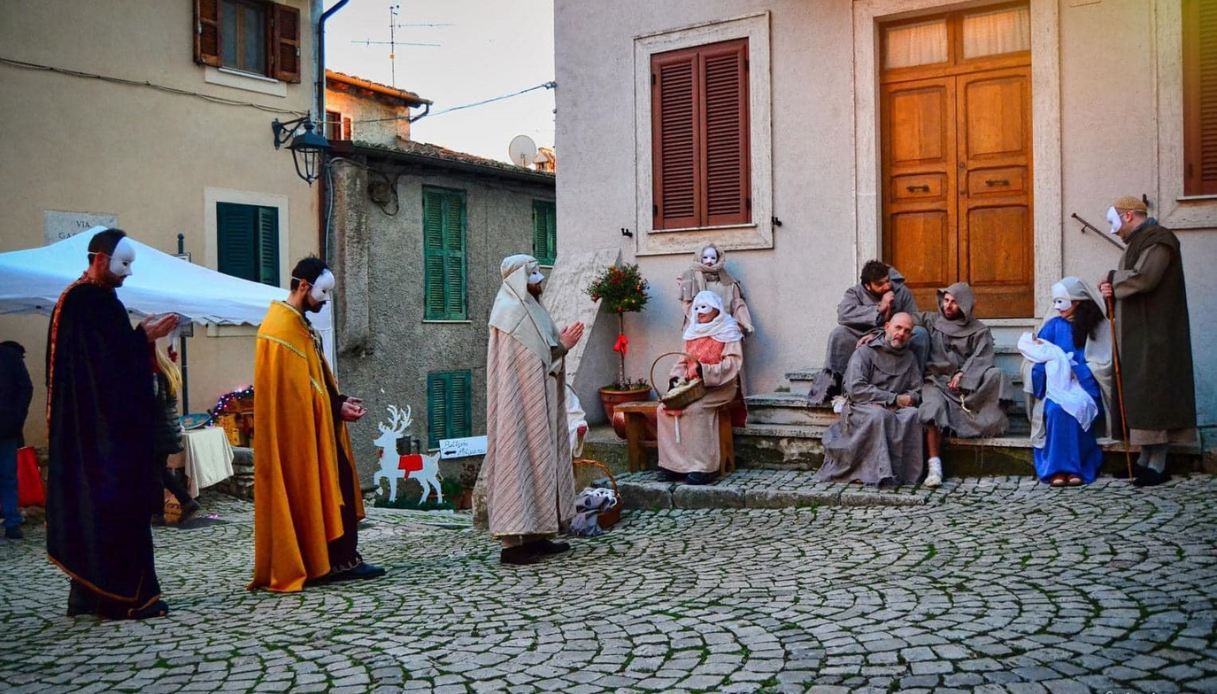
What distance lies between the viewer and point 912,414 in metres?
7.77

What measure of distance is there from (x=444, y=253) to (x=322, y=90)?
3720mm

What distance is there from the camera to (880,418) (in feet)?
25.5

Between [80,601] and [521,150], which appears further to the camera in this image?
[521,150]

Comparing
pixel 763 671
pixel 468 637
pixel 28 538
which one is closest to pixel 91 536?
pixel 468 637

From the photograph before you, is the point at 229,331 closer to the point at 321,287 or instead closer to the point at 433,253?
the point at 433,253

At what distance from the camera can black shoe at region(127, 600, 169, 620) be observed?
5445 mm

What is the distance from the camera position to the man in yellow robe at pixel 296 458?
19.6ft

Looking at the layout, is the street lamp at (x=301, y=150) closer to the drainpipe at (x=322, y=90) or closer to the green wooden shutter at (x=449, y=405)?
the drainpipe at (x=322, y=90)

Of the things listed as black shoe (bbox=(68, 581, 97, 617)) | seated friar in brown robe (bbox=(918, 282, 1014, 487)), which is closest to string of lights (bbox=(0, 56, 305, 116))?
black shoe (bbox=(68, 581, 97, 617))

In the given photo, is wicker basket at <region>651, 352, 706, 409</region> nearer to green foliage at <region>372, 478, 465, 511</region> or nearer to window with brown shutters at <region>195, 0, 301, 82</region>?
green foliage at <region>372, 478, 465, 511</region>

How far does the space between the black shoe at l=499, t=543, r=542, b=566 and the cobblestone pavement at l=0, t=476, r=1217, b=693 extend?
15cm

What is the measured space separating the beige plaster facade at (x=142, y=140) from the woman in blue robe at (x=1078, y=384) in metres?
11.1

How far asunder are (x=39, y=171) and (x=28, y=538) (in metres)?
5.49

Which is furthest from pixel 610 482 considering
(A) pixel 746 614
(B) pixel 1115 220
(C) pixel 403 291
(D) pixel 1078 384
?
(C) pixel 403 291
